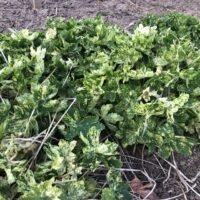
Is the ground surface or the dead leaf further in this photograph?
the ground surface

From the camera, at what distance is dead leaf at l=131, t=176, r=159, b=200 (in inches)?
83.0

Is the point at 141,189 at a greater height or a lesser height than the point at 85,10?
lesser

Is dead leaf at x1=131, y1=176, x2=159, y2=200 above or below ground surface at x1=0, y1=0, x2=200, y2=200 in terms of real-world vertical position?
below

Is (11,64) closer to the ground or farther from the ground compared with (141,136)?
farther from the ground

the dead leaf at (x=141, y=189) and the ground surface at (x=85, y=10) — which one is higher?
the ground surface at (x=85, y=10)

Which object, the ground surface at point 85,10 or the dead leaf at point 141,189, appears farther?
the ground surface at point 85,10

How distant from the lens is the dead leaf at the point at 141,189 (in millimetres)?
2109

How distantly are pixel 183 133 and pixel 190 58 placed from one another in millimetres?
417

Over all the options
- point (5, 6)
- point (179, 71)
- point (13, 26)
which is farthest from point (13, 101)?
point (5, 6)

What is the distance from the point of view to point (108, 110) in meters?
2.23

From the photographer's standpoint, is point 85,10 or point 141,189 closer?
point 141,189

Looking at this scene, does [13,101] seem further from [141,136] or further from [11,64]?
[141,136]

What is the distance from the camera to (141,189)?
2123 mm

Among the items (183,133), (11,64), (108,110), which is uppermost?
(11,64)
